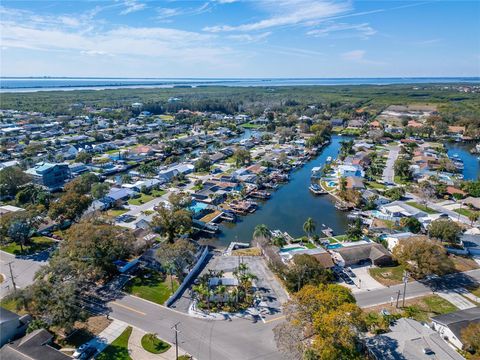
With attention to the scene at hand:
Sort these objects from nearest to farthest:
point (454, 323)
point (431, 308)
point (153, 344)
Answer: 1. point (153, 344)
2. point (454, 323)
3. point (431, 308)

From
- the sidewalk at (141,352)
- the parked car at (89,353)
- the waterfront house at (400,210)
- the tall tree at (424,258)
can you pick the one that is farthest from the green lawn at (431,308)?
the parked car at (89,353)

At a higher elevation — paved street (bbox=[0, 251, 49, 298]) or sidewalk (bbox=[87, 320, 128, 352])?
paved street (bbox=[0, 251, 49, 298])

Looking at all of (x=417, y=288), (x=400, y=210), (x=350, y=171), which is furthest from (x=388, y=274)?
(x=350, y=171)

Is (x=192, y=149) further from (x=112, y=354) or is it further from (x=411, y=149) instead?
(x=112, y=354)

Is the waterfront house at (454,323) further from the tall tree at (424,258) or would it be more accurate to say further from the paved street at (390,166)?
the paved street at (390,166)

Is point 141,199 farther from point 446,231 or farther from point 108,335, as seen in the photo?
point 446,231

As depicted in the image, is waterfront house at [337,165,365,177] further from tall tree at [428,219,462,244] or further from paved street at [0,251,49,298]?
paved street at [0,251,49,298]

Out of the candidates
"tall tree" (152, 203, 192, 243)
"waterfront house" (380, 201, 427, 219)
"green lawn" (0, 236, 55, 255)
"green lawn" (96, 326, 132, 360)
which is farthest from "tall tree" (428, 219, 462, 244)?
"green lawn" (0, 236, 55, 255)
